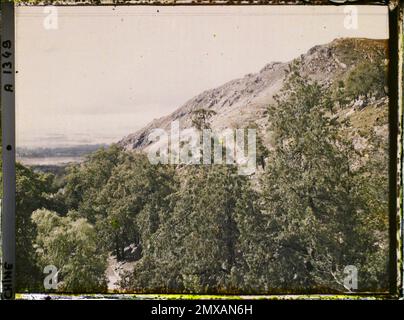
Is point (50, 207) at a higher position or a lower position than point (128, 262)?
higher

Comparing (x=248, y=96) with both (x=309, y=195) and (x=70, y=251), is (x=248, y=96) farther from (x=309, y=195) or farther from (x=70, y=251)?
(x=70, y=251)

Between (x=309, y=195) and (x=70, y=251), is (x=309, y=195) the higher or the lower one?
the higher one

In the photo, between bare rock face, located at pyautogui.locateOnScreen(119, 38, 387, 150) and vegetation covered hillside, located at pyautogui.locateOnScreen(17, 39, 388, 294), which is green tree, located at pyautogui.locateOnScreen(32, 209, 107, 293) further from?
bare rock face, located at pyautogui.locateOnScreen(119, 38, 387, 150)

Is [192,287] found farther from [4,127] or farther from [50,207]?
[4,127]

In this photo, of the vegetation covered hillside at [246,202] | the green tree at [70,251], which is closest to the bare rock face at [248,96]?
the vegetation covered hillside at [246,202]

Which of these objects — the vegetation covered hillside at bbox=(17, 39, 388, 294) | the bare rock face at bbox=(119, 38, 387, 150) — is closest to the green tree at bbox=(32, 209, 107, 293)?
the vegetation covered hillside at bbox=(17, 39, 388, 294)

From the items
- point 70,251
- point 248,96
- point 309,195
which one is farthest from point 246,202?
point 70,251

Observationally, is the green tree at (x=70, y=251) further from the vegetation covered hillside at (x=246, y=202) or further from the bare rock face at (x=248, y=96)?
the bare rock face at (x=248, y=96)
